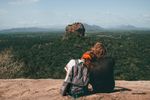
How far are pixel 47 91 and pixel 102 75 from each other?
185 cm

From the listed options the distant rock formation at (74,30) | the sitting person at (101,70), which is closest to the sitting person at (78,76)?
the sitting person at (101,70)

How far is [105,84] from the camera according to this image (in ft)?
29.2

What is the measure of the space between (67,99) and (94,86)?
85cm

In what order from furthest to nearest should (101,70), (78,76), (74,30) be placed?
(74,30), (101,70), (78,76)

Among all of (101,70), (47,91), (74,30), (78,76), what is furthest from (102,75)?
(74,30)

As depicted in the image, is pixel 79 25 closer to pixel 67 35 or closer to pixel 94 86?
pixel 67 35

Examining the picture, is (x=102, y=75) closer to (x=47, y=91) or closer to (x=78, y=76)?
(x=78, y=76)

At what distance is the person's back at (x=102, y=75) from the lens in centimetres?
867

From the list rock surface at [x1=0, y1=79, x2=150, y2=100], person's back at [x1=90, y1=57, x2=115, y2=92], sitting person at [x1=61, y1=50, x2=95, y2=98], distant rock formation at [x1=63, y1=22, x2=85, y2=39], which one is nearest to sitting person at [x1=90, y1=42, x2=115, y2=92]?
person's back at [x1=90, y1=57, x2=115, y2=92]

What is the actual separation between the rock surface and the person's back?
281mm

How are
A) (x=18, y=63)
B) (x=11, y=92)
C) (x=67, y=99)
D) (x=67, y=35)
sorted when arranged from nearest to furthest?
1. (x=67, y=99)
2. (x=11, y=92)
3. (x=18, y=63)
4. (x=67, y=35)

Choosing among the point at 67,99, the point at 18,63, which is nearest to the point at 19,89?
the point at 67,99

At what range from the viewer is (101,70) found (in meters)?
8.69

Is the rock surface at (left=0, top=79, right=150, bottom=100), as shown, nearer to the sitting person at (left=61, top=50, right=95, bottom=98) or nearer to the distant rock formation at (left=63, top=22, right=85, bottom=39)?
the sitting person at (left=61, top=50, right=95, bottom=98)
